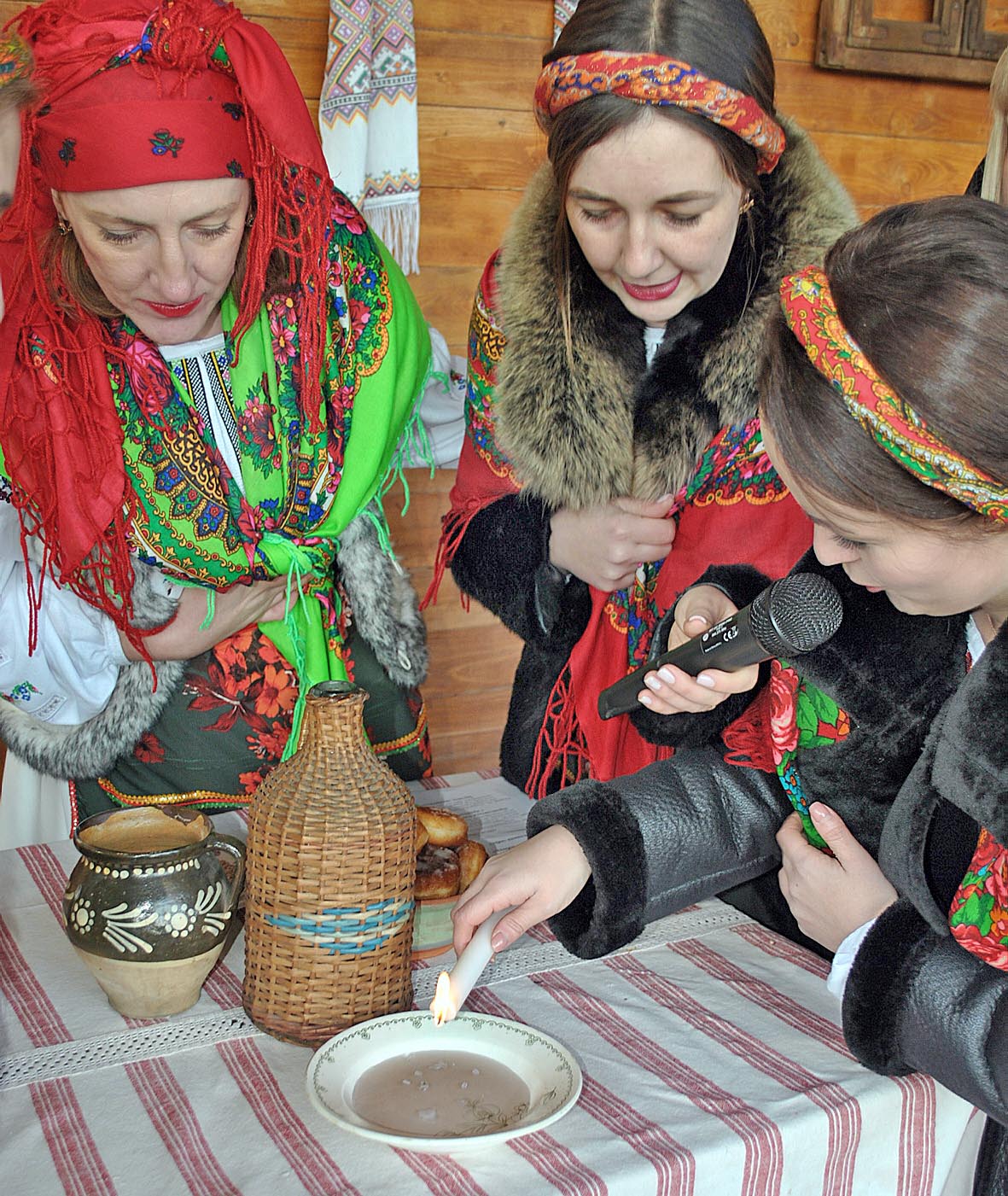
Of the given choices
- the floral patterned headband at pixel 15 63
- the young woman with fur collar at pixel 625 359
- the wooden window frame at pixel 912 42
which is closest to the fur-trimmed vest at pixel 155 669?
the young woman with fur collar at pixel 625 359

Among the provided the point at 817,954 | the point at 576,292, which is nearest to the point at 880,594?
the point at 817,954

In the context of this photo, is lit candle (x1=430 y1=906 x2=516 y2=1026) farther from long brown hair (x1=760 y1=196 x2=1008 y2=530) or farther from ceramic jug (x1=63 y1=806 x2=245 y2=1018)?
long brown hair (x1=760 y1=196 x2=1008 y2=530)

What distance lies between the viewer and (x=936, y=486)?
81 cm

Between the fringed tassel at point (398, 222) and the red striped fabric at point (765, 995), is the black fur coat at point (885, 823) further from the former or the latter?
the fringed tassel at point (398, 222)

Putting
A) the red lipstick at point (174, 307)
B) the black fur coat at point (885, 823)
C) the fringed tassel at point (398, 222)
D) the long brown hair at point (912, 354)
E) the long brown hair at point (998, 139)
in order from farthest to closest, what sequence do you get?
the fringed tassel at point (398, 222)
the red lipstick at point (174, 307)
the long brown hair at point (998, 139)
the black fur coat at point (885, 823)
the long brown hair at point (912, 354)

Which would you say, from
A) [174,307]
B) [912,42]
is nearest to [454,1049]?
[174,307]

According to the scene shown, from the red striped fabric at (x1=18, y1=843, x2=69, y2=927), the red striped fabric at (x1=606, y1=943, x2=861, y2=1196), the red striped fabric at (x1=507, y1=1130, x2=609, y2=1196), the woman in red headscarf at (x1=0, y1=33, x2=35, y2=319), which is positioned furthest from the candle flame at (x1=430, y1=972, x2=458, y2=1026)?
the woman in red headscarf at (x1=0, y1=33, x2=35, y2=319)

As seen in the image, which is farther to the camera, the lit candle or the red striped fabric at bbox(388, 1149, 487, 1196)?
the lit candle

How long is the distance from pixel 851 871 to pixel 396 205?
1833mm

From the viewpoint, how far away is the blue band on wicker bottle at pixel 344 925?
93 centimetres

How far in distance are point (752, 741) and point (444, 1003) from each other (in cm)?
44

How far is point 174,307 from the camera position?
4.61 ft

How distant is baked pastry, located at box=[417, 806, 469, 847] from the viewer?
1.16 metres

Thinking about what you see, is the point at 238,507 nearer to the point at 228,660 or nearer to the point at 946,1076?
the point at 228,660
